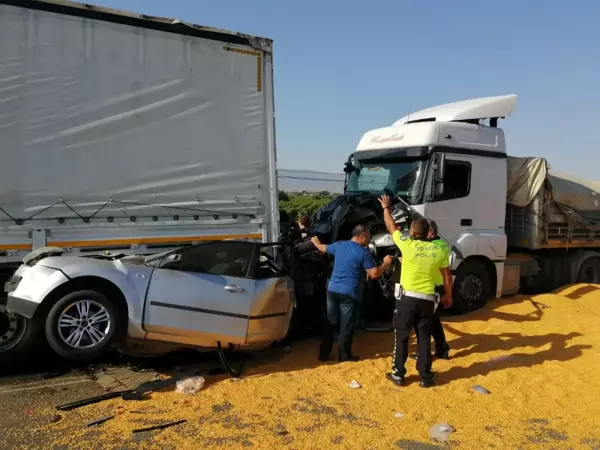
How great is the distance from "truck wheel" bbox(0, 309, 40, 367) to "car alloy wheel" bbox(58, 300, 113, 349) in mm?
424

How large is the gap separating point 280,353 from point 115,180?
110 inches

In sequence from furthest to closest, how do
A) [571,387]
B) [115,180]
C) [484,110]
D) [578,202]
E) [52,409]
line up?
[578,202] < [484,110] < [115,180] < [571,387] < [52,409]

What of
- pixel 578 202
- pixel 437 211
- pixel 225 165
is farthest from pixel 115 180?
pixel 578 202

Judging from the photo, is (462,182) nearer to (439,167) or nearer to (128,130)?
(439,167)

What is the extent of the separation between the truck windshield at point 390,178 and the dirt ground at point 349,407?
2363 mm

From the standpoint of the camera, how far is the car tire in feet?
16.4

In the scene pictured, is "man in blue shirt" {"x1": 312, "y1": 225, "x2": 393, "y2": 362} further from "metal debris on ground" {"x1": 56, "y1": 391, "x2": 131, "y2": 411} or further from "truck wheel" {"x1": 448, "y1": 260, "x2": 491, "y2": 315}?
"truck wheel" {"x1": 448, "y1": 260, "x2": 491, "y2": 315}

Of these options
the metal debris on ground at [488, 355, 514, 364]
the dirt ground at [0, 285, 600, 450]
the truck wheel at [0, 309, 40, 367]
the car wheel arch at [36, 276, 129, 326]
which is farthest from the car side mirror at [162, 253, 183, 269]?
the metal debris on ground at [488, 355, 514, 364]

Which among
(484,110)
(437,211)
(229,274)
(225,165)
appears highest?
(484,110)

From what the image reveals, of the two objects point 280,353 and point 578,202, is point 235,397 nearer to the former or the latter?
point 280,353

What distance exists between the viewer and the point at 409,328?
541cm

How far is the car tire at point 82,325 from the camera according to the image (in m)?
5.01

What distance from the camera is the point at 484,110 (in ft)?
27.9

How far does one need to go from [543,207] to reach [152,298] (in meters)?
6.86
